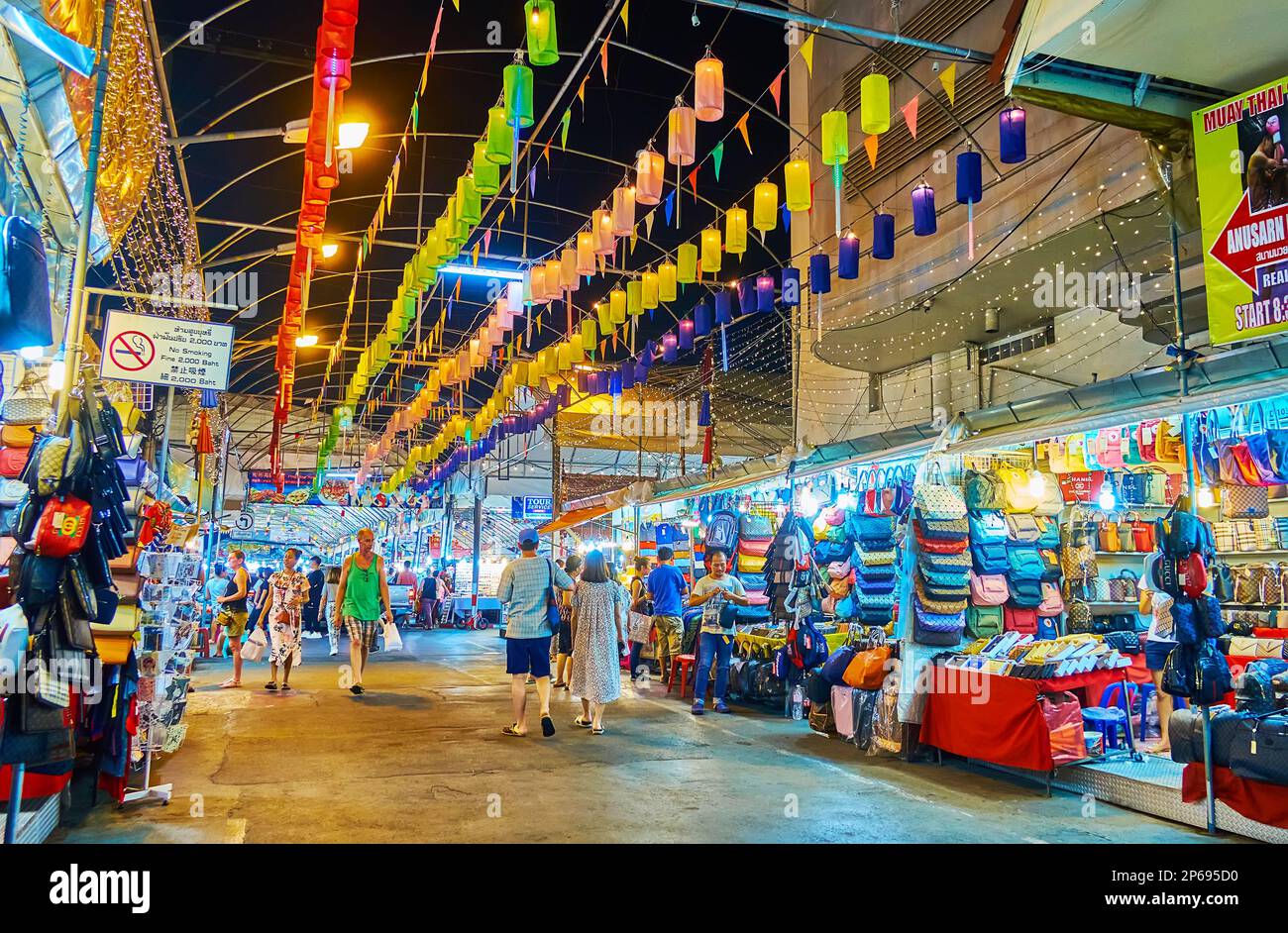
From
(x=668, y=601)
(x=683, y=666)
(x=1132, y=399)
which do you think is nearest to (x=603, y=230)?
(x=668, y=601)

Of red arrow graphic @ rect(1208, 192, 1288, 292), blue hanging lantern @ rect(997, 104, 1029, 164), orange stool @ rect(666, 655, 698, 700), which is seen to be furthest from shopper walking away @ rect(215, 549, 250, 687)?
red arrow graphic @ rect(1208, 192, 1288, 292)

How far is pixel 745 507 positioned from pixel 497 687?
3949mm

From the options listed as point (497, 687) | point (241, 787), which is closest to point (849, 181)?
point (497, 687)

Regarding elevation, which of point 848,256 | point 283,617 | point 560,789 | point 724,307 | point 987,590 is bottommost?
point 560,789

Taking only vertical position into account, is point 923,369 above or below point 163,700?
above

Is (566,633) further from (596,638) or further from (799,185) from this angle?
(799,185)

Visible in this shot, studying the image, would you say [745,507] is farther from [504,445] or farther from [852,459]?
[504,445]

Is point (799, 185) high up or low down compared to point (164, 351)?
up

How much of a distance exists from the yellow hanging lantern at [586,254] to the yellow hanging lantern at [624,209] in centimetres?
62

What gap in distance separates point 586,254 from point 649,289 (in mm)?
1199

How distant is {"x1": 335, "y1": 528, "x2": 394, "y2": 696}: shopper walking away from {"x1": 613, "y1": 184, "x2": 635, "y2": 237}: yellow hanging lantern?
4292mm

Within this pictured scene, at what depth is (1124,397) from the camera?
559 cm

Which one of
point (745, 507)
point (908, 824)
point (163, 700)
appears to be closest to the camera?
point (908, 824)

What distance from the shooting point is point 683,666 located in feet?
34.5
